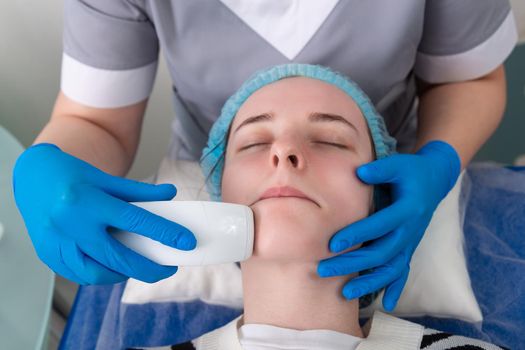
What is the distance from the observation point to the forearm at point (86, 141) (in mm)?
1028

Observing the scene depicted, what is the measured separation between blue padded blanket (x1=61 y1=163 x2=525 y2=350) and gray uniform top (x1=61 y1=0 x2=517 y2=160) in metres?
0.35

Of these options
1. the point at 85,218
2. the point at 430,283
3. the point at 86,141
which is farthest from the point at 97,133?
the point at 430,283

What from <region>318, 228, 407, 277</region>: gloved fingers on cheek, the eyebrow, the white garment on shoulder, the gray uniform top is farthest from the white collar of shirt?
the gray uniform top

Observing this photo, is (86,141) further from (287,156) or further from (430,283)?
(430,283)

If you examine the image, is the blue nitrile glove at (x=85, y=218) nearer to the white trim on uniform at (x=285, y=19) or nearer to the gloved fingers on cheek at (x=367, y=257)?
the gloved fingers on cheek at (x=367, y=257)

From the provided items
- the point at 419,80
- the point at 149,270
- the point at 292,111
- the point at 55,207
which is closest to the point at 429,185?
the point at 292,111

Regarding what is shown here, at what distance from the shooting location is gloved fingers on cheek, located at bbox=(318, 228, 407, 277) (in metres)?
0.87

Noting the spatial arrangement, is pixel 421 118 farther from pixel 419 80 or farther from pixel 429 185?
pixel 429 185

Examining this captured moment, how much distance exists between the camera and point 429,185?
0.99m

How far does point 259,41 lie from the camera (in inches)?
40.6

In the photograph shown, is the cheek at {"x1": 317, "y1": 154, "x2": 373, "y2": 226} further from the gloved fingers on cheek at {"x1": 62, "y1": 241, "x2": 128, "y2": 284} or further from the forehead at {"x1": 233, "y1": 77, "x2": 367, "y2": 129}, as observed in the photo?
the gloved fingers on cheek at {"x1": 62, "y1": 241, "x2": 128, "y2": 284}

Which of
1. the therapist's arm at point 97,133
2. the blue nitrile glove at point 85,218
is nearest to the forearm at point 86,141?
the therapist's arm at point 97,133

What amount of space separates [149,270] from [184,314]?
37 centimetres

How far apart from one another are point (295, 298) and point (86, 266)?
0.35 m
